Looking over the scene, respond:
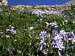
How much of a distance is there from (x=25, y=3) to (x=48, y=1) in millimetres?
1314

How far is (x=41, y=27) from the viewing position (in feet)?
17.3

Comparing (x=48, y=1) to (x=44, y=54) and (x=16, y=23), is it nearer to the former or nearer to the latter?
(x=16, y=23)

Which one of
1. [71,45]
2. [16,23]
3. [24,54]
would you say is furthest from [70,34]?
[16,23]

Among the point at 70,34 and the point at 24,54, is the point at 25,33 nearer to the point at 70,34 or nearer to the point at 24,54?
the point at 24,54

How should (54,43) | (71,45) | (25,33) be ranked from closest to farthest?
(54,43) → (71,45) → (25,33)

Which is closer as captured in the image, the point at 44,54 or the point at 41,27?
the point at 44,54

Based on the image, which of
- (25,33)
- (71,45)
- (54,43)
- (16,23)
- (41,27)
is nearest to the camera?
(54,43)

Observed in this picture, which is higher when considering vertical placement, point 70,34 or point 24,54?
point 70,34

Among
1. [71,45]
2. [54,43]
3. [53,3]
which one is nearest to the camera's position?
[54,43]

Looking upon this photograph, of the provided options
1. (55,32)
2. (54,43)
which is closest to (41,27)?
(55,32)

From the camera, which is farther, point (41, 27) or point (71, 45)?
point (41, 27)

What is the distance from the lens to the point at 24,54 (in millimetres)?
4434

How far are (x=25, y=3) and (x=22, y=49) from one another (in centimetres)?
1518

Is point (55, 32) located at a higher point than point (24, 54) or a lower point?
higher
